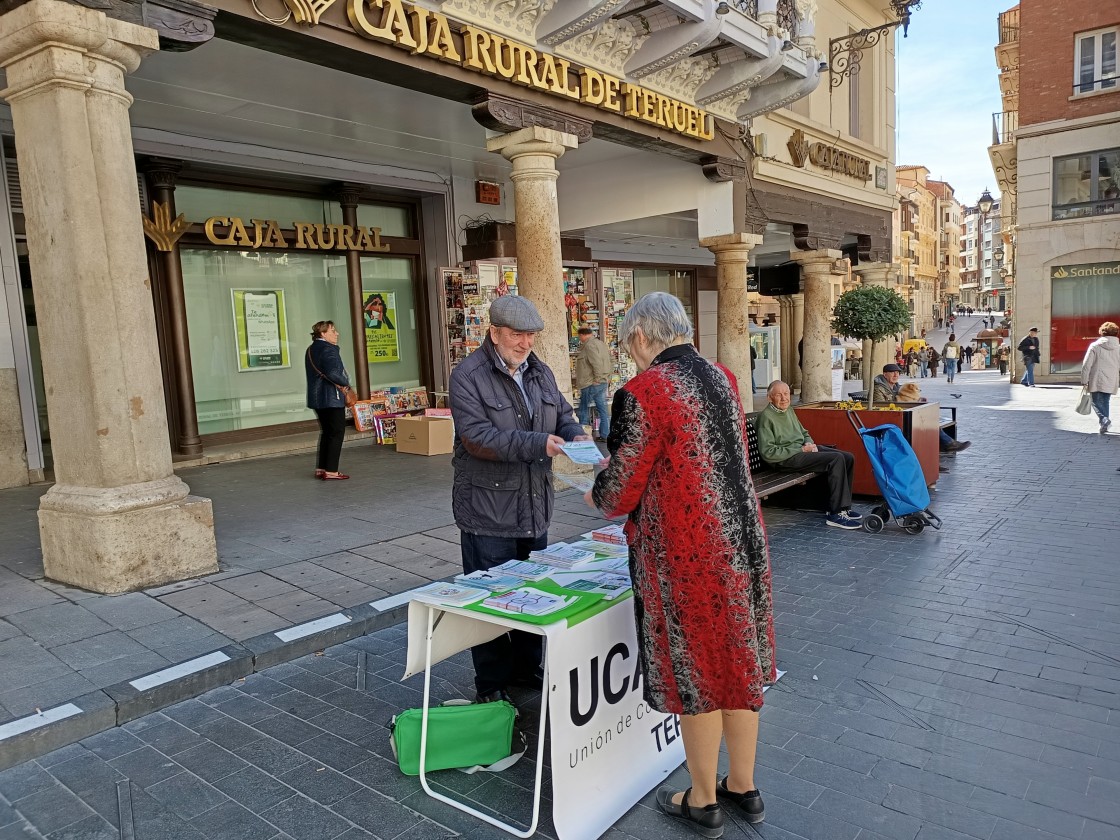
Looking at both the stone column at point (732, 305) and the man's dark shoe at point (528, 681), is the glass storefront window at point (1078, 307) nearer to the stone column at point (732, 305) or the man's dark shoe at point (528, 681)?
the stone column at point (732, 305)

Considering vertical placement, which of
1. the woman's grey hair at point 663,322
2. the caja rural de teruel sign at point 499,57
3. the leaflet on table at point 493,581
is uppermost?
the caja rural de teruel sign at point 499,57

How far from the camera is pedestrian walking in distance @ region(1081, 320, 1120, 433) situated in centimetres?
1001

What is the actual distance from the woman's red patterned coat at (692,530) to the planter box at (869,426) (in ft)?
17.7

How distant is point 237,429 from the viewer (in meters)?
10.4

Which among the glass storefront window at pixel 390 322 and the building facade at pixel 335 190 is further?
the glass storefront window at pixel 390 322

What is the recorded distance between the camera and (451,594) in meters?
2.68

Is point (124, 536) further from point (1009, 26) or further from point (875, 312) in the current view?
point (1009, 26)

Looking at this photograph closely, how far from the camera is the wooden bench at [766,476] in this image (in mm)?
6160

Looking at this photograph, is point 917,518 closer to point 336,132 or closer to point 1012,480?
point 1012,480

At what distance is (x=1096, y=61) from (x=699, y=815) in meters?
24.7

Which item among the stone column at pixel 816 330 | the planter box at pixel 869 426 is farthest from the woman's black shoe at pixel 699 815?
the stone column at pixel 816 330

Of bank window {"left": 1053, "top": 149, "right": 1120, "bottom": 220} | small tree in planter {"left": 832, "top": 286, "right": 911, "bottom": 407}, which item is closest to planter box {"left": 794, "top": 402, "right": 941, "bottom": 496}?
small tree in planter {"left": 832, "top": 286, "right": 911, "bottom": 407}

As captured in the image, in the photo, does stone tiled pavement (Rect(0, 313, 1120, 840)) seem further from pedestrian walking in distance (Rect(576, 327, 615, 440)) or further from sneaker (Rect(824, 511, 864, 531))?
pedestrian walking in distance (Rect(576, 327, 615, 440))

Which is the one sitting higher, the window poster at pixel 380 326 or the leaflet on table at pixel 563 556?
the window poster at pixel 380 326
